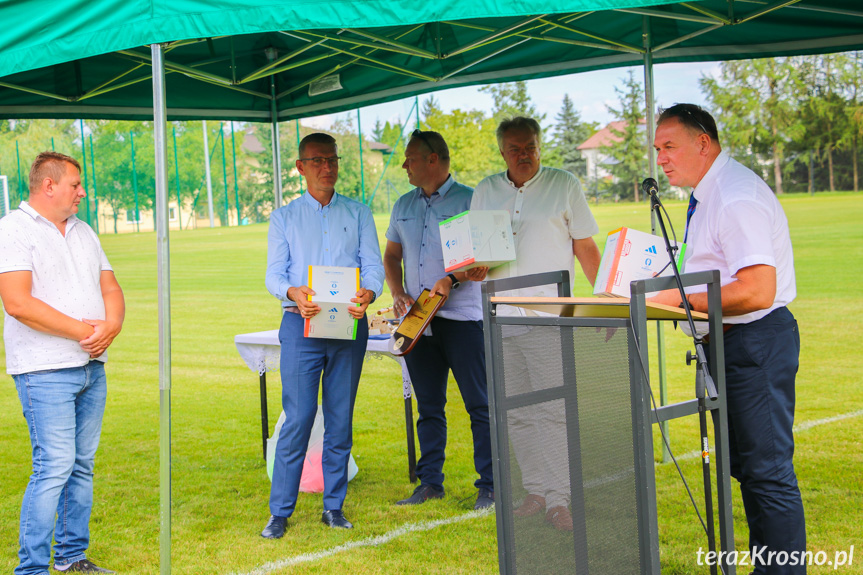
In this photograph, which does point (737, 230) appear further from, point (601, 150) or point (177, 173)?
point (601, 150)

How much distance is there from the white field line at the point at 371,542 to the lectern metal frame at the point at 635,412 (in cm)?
137

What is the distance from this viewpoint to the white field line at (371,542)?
373 centimetres

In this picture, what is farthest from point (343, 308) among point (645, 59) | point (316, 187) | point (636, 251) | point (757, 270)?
point (645, 59)

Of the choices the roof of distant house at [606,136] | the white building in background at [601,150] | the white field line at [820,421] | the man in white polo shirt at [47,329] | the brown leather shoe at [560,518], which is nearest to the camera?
the brown leather shoe at [560,518]

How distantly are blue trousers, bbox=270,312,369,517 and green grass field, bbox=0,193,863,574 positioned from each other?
25cm

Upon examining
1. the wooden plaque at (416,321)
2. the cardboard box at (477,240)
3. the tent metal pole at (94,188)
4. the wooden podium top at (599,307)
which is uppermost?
the tent metal pole at (94,188)

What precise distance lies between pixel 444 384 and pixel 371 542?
106cm

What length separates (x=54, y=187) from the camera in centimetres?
338

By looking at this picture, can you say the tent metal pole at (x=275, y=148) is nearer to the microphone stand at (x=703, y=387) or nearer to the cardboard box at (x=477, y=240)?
the cardboard box at (x=477, y=240)

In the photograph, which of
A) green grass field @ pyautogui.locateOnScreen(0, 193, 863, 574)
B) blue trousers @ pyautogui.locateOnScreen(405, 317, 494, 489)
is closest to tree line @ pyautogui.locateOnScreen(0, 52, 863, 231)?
green grass field @ pyautogui.locateOnScreen(0, 193, 863, 574)

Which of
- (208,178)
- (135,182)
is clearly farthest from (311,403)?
(208,178)

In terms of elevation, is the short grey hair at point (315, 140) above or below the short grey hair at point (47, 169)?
above

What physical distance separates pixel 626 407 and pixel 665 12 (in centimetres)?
248

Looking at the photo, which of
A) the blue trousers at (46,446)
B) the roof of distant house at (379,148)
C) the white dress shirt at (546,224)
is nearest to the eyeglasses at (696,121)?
the white dress shirt at (546,224)
